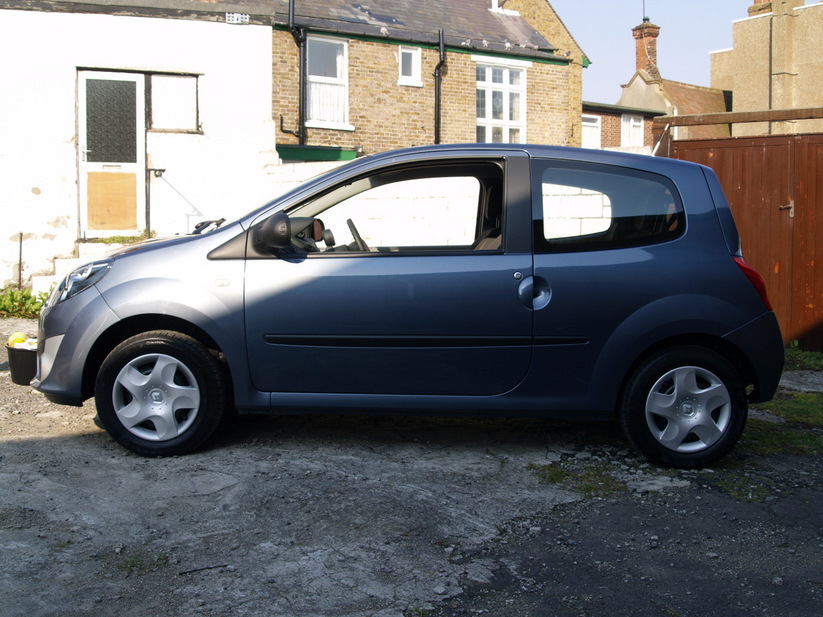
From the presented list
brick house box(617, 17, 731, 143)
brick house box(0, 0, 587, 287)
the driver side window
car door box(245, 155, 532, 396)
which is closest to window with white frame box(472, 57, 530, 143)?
brick house box(0, 0, 587, 287)

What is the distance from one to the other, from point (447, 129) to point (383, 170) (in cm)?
1772

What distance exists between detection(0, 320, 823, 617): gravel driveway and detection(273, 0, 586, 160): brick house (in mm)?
15538

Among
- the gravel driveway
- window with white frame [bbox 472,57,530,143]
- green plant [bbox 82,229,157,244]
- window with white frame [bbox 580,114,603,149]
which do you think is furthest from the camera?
window with white frame [bbox 580,114,603,149]

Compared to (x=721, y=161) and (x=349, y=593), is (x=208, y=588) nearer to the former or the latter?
(x=349, y=593)

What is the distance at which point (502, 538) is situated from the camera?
151 inches

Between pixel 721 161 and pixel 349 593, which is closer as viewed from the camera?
pixel 349 593

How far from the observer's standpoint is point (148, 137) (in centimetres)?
1278

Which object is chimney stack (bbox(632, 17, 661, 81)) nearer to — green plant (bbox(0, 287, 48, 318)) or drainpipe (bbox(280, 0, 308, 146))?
drainpipe (bbox(280, 0, 308, 146))

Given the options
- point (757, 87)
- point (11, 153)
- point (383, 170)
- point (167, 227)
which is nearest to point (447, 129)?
point (167, 227)

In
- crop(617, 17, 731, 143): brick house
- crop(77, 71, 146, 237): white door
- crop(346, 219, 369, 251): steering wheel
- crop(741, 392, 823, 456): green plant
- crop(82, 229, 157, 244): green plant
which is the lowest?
crop(741, 392, 823, 456): green plant

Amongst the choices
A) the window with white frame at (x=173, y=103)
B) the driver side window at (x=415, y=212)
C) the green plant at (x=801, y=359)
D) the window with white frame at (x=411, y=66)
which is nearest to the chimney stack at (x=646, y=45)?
the window with white frame at (x=411, y=66)

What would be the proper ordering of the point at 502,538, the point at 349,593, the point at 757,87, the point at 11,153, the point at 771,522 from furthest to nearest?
1. the point at 757,87
2. the point at 11,153
3. the point at 771,522
4. the point at 502,538
5. the point at 349,593

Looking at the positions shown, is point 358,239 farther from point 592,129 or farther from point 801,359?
point 592,129

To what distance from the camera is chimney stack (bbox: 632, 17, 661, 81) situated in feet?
139
